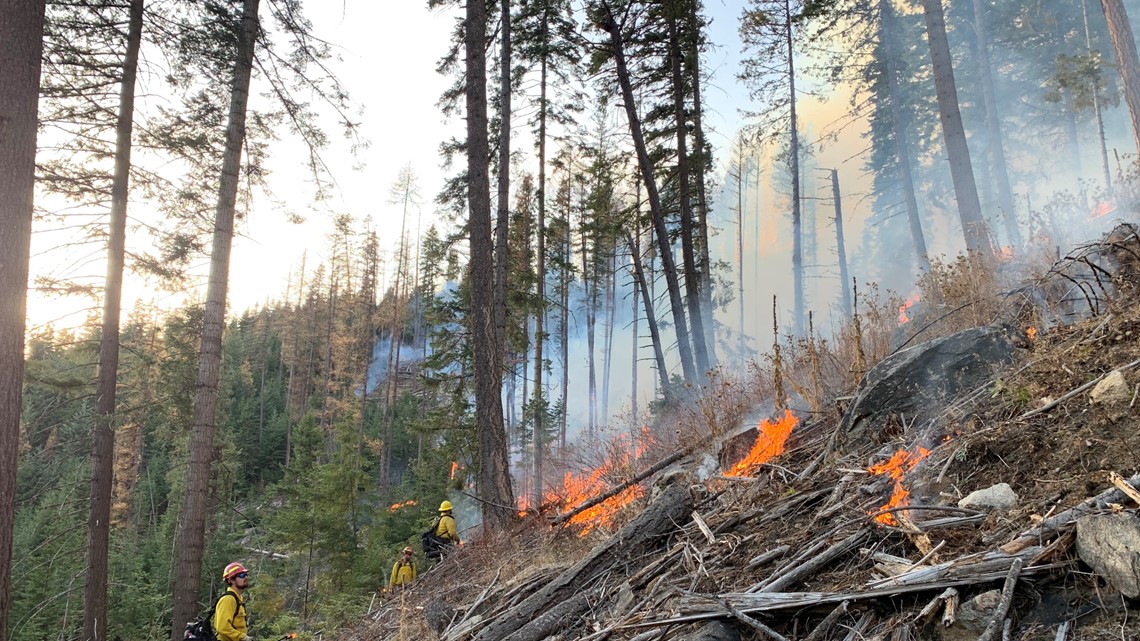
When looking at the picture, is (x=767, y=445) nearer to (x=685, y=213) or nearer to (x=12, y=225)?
(x=12, y=225)

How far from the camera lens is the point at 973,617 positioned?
1.99 meters

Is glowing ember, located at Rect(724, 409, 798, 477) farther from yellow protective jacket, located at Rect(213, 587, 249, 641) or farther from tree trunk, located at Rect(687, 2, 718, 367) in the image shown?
tree trunk, located at Rect(687, 2, 718, 367)

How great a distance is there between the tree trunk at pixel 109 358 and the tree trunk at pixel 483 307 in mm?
5751

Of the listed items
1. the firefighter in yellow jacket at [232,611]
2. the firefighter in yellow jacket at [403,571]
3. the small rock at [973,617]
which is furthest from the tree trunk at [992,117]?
the firefighter in yellow jacket at [232,611]

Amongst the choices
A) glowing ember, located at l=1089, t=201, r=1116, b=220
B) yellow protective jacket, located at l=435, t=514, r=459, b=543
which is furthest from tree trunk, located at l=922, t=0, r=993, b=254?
yellow protective jacket, located at l=435, t=514, r=459, b=543

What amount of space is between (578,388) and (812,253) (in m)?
18.8

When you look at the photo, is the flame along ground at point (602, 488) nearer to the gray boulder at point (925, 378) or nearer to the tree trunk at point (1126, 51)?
the gray boulder at point (925, 378)

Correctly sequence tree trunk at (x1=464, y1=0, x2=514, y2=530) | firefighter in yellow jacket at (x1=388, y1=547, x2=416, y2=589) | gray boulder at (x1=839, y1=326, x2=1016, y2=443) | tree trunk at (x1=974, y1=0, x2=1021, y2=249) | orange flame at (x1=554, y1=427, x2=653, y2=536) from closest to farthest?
gray boulder at (x1=839, y1=326, x2=1016, y2=443) < orange flame at (x1=554, y1=427, x2=653, y2=536) < tree trunk at (x1=464, y1=0, x2=514, y2=530) < firefighter in yellow jacket at (x1=388, y1=547, x2=416, y2=589) < tree trunk at (x1=974, y1=0, x2=1021, y2=249)

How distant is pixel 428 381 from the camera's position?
13.2m

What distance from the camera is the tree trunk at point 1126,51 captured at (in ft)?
27.2

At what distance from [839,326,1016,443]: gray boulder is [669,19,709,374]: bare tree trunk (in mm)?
9105

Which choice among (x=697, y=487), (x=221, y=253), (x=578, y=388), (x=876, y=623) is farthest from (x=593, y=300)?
(x=876, y=623)

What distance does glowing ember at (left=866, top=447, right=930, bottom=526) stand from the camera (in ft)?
9.13

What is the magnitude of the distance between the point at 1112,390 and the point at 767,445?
248 cm
